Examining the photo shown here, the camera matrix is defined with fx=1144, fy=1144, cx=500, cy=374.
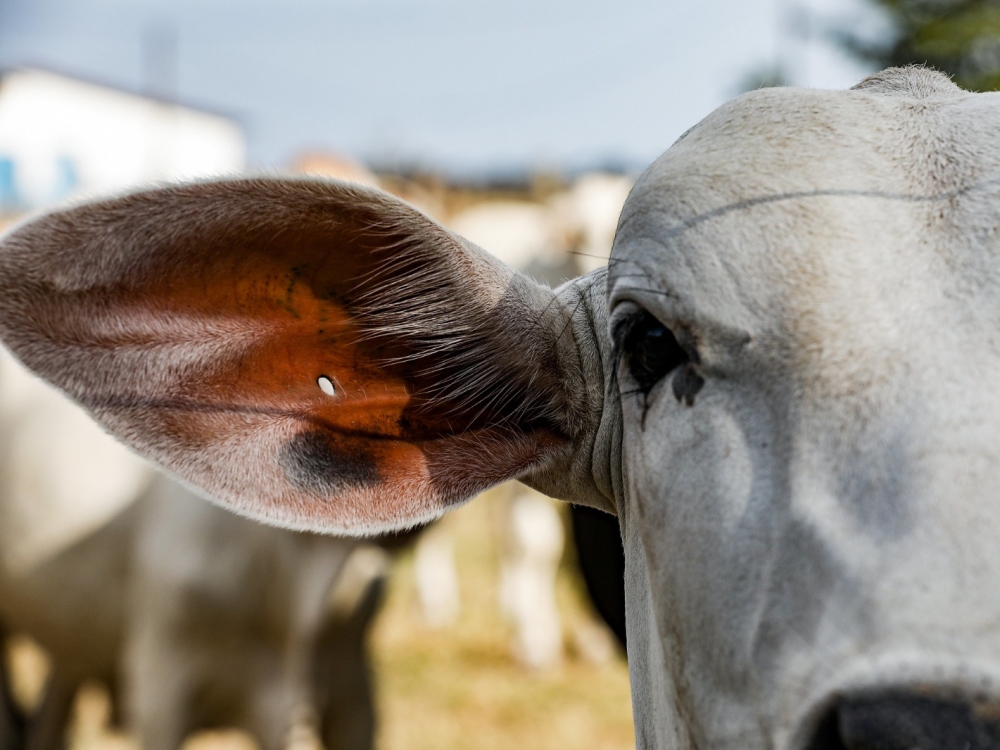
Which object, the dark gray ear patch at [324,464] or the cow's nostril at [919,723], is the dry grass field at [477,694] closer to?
the dark gray ear patch at [324,464]

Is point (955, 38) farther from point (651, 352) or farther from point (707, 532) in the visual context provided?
point (707, 532)

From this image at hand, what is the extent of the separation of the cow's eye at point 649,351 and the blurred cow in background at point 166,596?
9.53 ft

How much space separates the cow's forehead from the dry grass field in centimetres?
398

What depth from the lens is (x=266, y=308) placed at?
1955mm

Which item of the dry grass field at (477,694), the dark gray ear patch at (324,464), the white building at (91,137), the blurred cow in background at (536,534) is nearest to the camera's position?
the dark gray ear patch at (324,464)

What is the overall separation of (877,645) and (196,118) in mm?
30758

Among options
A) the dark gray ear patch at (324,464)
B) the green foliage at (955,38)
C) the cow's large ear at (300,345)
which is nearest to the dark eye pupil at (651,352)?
the cow's large ear at (300,345)

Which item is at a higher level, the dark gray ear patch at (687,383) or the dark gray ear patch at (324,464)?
the dark gray ear patch at (687,383)

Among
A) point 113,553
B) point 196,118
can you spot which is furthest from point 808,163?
point 196,118

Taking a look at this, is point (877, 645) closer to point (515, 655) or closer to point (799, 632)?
point (799, 632)

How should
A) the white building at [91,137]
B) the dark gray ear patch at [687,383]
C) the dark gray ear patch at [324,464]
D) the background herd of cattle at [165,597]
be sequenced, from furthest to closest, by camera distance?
the white building at [91,137]
the background herd of cattle at [165,597]
the dark gray ear patch at [324,464]
the dark gray ear patch at [687,383]

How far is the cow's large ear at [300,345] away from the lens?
5.82 ft

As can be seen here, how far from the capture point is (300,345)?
1.98 meters

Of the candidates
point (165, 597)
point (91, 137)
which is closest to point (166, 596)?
point (165, 597)
